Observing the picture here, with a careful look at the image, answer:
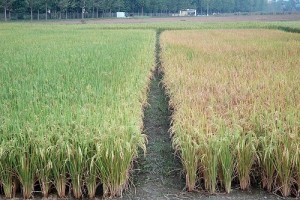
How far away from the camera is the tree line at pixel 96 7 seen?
6475cm

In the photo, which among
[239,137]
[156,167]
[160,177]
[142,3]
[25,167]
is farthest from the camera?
[142,3]

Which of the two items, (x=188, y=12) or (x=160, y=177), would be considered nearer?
(x=160, y=177)

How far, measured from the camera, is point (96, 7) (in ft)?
253

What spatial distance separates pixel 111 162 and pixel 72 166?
413mm

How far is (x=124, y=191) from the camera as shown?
4293 mm

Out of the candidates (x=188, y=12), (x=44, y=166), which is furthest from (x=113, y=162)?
(x=188, y=12)

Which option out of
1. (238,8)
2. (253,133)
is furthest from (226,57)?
(238,8)

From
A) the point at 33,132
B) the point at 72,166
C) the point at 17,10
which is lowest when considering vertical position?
the point at 72,166

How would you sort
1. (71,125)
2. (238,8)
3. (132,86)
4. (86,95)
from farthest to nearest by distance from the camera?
(238,8), (132,86), (86,95), (71,125)

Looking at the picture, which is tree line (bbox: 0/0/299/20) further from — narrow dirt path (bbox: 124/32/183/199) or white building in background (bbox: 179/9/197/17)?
narrow dirt path (bbox: 124/32/183/199)

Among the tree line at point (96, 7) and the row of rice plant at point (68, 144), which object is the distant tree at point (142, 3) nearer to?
the tree line at point (96, 7)

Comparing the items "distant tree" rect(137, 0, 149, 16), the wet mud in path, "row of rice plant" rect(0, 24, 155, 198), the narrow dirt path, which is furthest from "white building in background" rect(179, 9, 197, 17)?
"row of rice plant" rect(0, 24, 155, 198)

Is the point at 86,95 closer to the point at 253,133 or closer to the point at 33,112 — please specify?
the point at 33,112

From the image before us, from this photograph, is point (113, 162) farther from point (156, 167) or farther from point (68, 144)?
point (156, 167)
